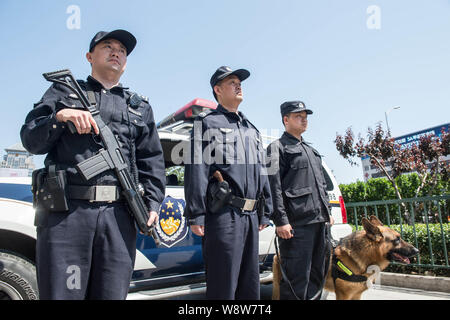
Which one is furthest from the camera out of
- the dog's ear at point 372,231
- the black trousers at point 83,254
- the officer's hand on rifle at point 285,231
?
the dog's ear at point 372,231

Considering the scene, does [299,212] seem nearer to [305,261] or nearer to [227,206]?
[305,261]

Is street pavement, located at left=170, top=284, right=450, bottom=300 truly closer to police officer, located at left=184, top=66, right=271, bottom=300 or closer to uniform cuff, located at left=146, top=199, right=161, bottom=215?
police officer, located at left=184, top=66, right=271, bottom=300

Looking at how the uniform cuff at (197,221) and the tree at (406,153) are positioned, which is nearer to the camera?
the uniform cuff at (197,221)

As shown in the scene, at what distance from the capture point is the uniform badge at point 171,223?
3.02 m

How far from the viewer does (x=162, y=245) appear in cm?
304

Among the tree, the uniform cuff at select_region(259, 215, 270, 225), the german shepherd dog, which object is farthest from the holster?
the tree

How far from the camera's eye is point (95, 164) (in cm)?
159

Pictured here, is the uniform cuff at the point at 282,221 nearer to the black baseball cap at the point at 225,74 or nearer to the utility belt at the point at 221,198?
the utility belt at the point at 221,198

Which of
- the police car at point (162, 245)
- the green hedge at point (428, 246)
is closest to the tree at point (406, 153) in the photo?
the green hedge at point (428, 246)

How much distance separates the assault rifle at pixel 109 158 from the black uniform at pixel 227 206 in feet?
1.67

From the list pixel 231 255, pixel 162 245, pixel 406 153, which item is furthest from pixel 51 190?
pixel 406 153
